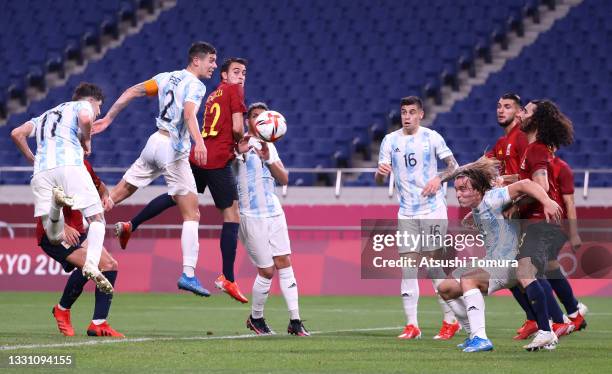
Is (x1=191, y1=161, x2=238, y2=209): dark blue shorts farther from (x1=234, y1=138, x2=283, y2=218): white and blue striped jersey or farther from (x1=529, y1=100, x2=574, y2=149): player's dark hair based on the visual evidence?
(x1=529, y1=100, x2=574, y2=149): player's dark hair

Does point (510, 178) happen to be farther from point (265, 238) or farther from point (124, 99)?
point (124, 99)

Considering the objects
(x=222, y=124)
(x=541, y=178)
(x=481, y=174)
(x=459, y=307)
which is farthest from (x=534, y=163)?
(x=222, y=124)

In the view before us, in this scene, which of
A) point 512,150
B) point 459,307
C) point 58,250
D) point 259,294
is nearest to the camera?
point 459,307

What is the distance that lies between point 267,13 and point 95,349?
19323 millimetres

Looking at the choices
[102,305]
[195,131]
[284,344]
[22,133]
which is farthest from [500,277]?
[22,133]

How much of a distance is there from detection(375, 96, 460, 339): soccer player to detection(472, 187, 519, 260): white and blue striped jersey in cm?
210

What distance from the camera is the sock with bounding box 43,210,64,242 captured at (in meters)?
10.3

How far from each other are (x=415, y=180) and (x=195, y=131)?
225 centimetres

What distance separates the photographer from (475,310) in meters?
9.09

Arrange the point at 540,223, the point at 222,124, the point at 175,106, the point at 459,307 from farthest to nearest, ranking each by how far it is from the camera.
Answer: the point at 222,124, the point at 175,106, the point at 459,307, the point at 540,223

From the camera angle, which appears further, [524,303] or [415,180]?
[415,180]

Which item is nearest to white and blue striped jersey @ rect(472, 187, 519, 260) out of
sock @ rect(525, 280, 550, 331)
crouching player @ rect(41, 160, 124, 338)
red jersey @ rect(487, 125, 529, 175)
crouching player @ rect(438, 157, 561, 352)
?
crouching player @ rect(438, 157, 561, 352)

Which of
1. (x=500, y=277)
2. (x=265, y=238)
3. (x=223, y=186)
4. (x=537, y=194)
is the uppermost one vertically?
(x=537, y=194)

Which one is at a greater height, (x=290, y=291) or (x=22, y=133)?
(x=22, y=133)
